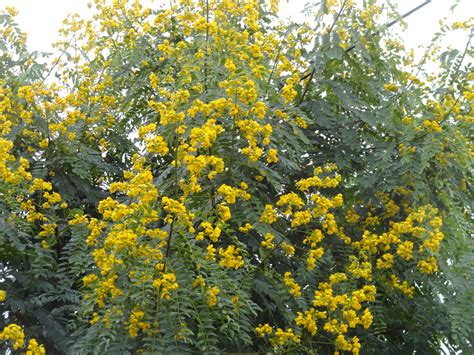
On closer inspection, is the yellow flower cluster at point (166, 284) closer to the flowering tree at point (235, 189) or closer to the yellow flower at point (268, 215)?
the flowering tree at point (235, 189)

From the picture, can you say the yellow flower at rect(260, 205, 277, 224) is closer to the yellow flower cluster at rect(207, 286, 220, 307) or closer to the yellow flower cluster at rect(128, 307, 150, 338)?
the yellow flower cluster at rect(207, 286, 220, 307)

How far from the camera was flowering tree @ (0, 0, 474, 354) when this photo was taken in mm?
3492

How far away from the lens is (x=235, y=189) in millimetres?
3721

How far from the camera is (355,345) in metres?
3.83

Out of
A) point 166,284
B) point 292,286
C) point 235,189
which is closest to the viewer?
point 166,284

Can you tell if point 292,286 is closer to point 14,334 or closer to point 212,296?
point 212,296

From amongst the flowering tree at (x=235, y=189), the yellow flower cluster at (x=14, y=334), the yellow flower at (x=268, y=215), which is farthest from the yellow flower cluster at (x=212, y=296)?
the yellow flower cluster at (x=14, y=334)

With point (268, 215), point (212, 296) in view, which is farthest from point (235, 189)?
point (212, 296)

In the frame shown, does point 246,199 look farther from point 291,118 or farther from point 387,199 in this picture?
point 387,199

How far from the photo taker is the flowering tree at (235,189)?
3492mm

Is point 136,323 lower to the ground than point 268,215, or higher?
lower

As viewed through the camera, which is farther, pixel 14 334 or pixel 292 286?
pixel 292 286

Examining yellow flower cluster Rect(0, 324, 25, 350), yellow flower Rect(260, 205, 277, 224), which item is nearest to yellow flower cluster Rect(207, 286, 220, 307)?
yellow flower Rect(260, 205, 277, 224)

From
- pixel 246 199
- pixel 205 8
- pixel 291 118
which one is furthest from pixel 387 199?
pixel 205 8
